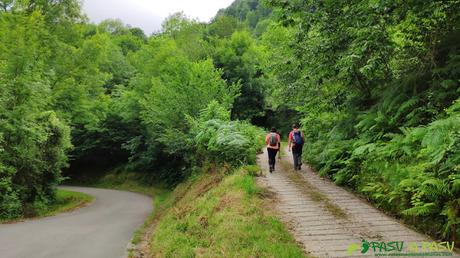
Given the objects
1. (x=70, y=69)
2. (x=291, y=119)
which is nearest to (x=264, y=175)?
(x=70, y=69)

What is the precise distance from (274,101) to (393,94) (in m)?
12.8

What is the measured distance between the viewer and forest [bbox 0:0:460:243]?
331 inches

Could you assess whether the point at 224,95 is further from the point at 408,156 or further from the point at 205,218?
the point at 408,156

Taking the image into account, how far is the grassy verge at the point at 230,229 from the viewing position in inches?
271

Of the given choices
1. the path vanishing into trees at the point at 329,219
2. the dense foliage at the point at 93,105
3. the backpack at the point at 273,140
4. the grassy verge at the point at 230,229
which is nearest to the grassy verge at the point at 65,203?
the dense foliage at the point at 93,105

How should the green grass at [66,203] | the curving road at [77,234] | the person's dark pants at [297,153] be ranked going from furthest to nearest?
the green grass at [66,203] < the person's dark pants at [297,153] < the curving road at [77,234]

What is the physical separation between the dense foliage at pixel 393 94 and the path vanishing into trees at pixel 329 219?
440 millimetres

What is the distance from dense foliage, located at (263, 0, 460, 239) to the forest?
4cm

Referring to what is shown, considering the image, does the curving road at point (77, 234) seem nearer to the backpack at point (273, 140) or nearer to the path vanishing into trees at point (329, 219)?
the path vanishing into trees at point (329, 219)

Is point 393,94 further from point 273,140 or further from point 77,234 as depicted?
point 77,234

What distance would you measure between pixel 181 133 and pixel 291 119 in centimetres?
1906

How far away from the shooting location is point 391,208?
837 cm

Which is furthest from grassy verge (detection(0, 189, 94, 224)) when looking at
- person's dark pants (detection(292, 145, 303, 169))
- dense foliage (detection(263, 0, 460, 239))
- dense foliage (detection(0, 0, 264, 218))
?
dense foliage (detection(263, 0, 460, 239))

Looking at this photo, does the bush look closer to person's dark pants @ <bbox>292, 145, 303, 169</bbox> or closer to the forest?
the forest
